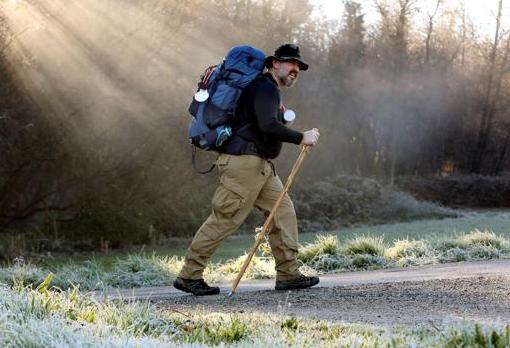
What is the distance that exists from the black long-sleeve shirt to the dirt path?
1184 millimetres

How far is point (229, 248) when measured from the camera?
1677 centimetres

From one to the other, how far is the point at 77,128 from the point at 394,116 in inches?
937

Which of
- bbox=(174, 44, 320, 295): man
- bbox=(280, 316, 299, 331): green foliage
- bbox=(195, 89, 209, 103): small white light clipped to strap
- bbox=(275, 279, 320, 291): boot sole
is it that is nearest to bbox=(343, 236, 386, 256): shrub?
bbox=(275, 279, 320, 291): boot sole

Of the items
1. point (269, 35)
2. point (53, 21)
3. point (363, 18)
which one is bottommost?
point (53, 21)

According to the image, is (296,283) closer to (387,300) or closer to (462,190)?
(387,300)

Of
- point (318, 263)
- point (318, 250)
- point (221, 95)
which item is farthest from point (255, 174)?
point (318, 250)

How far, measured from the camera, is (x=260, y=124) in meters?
5.63

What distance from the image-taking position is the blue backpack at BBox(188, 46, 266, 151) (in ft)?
18.7

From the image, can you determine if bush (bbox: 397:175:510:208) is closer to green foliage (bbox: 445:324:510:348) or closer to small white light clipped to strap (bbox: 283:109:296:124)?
small white light clipped to strap (bbox: 283:109:296:124)


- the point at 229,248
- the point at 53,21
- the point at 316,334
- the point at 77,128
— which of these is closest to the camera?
the point at 316,334

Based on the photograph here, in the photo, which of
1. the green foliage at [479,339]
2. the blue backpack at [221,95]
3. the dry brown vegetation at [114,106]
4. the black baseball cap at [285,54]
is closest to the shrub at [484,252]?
the black baseball cap at [285,54]

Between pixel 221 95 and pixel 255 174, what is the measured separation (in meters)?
0.68

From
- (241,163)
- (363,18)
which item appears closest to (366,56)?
(363,18)

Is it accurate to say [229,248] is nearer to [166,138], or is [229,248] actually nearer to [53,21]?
[166,138]
